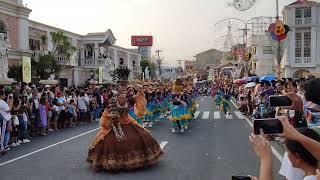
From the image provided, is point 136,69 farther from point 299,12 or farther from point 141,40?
point 299,12

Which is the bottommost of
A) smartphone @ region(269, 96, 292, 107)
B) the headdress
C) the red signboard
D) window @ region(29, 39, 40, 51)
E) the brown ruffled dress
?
the brown ruffled dress

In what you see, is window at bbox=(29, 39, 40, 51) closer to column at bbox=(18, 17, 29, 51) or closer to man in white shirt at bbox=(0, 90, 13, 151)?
column at bbox=(18, 17, 29, 51)

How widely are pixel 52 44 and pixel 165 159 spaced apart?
1466 inches

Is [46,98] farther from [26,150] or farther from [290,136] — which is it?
[290,136]

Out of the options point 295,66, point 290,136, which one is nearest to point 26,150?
point 290,136

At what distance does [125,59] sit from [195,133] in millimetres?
66973

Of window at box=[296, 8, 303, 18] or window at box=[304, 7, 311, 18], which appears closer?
window at box=[304, 7, 311, 18]

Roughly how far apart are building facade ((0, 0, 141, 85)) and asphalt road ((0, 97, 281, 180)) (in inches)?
852

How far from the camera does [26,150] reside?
40.5 ft

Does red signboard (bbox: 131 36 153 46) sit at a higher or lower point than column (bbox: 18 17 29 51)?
higher

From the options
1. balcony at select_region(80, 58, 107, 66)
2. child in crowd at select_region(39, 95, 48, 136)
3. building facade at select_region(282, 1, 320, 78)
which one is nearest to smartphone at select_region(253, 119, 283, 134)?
child in crowd at select_region(39, 95, 48, 136)

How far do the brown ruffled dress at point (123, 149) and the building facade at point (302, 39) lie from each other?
4121 cm

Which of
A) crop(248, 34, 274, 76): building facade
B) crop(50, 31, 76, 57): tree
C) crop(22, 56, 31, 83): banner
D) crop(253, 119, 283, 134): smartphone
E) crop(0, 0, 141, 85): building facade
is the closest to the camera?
crop(253, 119, 283, 134): smartphone

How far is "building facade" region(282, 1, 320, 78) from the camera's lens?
47.6 meters
